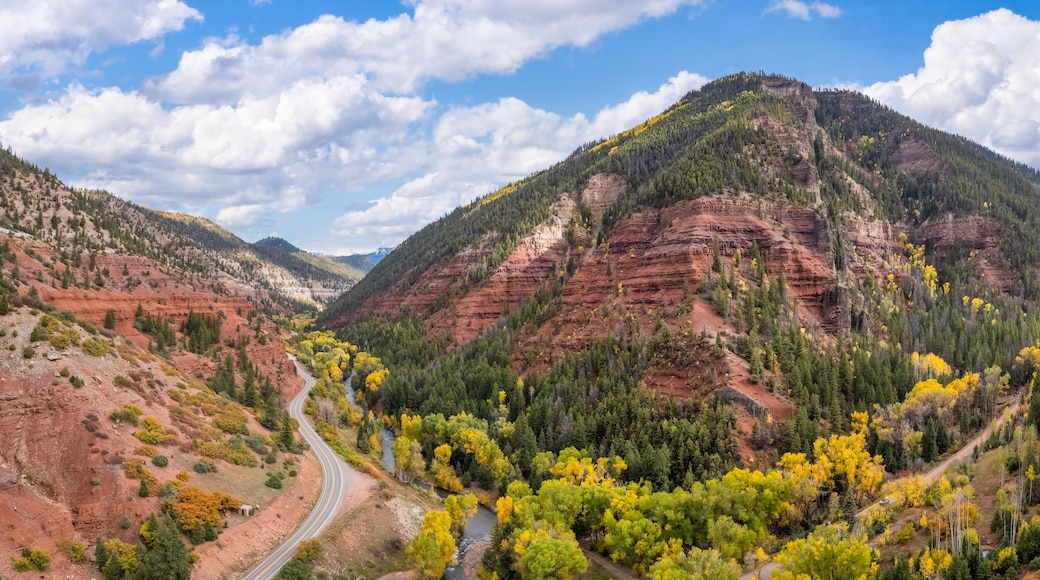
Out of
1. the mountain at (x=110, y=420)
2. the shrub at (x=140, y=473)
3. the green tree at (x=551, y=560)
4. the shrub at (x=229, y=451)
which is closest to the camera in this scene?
the mountain at (x=110, y=420)

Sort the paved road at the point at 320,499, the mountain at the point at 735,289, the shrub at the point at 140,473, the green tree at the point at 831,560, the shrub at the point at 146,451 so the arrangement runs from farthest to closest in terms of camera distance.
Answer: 1. the mountain at the point at 735,289
2. the shrub at the point at 146,451
3. the paved road at the point at 320,499
4. the shrub at the point at 140,473
5. the green tree at the point at 831,560

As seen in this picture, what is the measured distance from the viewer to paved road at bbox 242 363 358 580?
2354 inches

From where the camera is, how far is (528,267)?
176 m

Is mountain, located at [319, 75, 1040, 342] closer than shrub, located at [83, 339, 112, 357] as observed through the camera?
No

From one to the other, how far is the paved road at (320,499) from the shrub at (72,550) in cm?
1244

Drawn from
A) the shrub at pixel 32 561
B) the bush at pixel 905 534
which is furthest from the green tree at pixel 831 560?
the shrub at pixel 32 561

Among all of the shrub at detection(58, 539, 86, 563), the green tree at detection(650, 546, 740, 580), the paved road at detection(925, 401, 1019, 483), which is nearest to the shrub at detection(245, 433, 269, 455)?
the shrub at detection(58, 539, 86, 563)

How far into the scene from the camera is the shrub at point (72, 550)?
5172 centimetres

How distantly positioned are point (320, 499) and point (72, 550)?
26.3 m

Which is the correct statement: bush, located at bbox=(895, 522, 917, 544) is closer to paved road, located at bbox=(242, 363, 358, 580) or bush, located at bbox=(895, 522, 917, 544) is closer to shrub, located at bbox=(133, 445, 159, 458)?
paved road, located at bbox=(242, 363, 358, 580)

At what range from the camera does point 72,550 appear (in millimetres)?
52125

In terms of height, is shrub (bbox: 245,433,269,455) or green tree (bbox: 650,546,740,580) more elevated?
shrub (bbox: 245,433,269,455)

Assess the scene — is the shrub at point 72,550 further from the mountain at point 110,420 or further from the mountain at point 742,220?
the mountain at point 742,220

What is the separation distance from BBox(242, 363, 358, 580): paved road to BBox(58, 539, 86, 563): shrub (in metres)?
12.4
